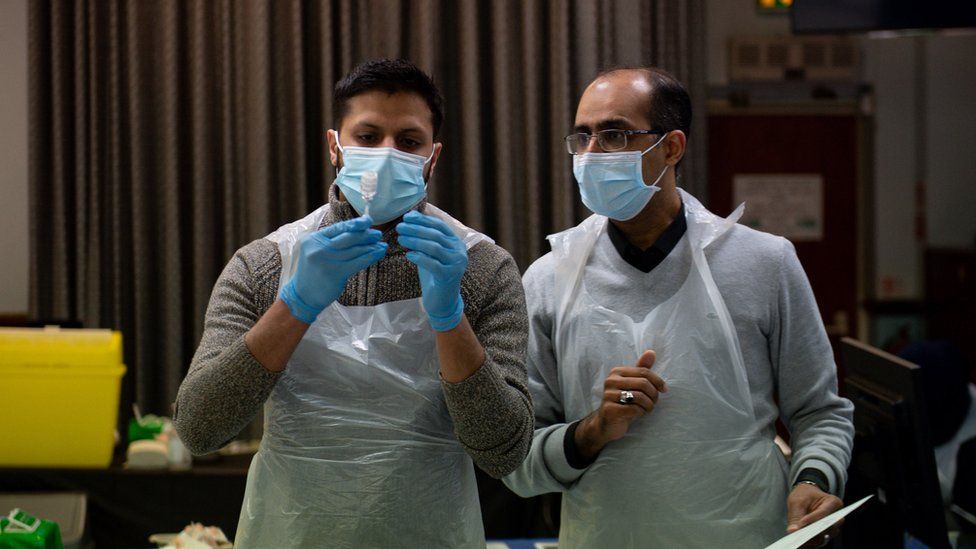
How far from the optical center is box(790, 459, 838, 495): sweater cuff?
150 cm

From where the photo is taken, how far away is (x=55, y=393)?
2.53 meters

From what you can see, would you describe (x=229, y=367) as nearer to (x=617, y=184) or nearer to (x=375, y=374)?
(x=375, y=374)

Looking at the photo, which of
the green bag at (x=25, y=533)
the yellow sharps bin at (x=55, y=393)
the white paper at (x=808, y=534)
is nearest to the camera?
the white paper at (x=808, y=534)

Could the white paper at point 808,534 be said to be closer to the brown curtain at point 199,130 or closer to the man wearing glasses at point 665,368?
the man wearing glasses at point 665,368

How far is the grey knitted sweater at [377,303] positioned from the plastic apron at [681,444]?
26 cm

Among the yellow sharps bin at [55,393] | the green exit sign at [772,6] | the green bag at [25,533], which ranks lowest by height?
the green bag at [25,533]

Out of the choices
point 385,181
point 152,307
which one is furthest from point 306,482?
point 152,307

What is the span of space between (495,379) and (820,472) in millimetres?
580

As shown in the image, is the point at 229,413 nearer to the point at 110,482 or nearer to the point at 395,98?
the point at 395,98

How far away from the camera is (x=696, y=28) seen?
12.2ft

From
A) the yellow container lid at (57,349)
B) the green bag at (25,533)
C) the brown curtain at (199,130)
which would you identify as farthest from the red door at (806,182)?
the green bag at (25,533)

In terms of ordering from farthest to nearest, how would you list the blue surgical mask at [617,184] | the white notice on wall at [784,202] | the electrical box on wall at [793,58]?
the white notice on wall at [784,202], the electrical box on wall at [793,58], the blue surgical mask at [617,184]

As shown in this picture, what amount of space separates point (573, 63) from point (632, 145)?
2095 mm

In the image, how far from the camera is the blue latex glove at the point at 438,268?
1.22 metres
